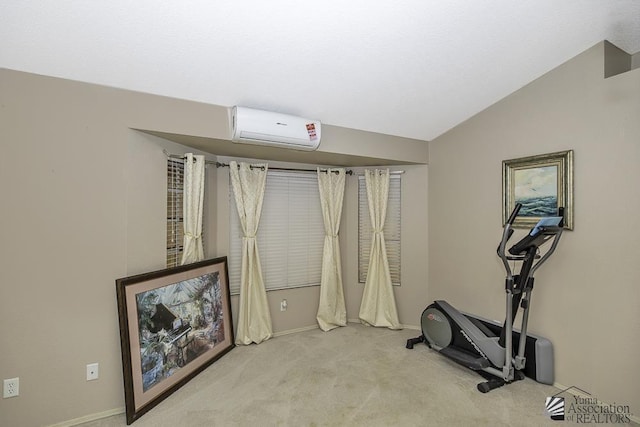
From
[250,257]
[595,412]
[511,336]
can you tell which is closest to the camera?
[595,412]

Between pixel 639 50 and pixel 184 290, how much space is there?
4397 mm

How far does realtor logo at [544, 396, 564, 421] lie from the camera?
220cm

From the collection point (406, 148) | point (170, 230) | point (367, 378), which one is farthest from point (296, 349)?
point (406, 148)

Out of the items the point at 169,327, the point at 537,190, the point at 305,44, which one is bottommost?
the point at 169,327

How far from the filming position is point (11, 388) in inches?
77.2

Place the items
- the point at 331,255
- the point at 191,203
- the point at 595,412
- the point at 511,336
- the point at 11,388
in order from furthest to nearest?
the point at 331,255 < the point at 191,203 < the point at 511,336 < the point at 595,412 < the point at 11,388

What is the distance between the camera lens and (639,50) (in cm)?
251

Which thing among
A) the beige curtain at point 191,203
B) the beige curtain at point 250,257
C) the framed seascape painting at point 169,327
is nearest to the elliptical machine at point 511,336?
the beige curtain at point 250,257

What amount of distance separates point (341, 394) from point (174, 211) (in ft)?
7.25

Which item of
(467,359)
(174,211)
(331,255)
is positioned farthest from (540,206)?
(174,211)

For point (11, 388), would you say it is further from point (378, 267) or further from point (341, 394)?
point (378, 267)

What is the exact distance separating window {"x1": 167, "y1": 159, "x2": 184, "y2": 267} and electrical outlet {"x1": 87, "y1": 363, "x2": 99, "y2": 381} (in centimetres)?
92

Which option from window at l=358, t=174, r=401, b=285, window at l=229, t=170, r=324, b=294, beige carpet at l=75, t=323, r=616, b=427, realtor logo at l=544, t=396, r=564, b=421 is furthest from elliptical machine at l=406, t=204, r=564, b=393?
window at l=229, t=170, r=324, b=294

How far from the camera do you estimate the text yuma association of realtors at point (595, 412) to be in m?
2.16
